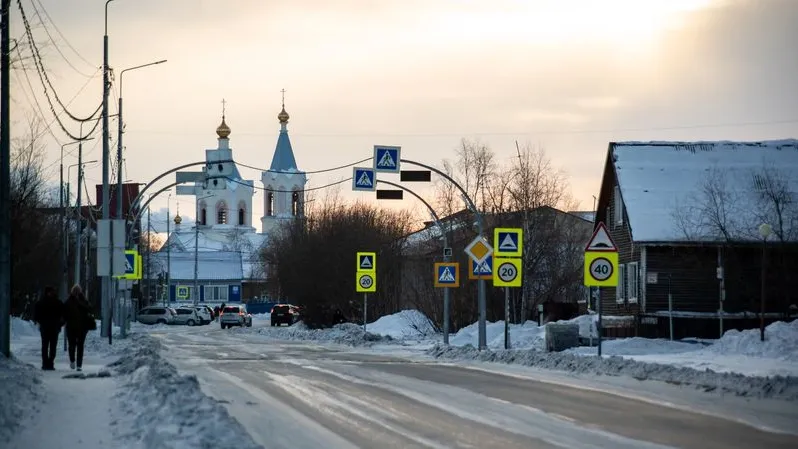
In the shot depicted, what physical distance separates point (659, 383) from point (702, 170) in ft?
105

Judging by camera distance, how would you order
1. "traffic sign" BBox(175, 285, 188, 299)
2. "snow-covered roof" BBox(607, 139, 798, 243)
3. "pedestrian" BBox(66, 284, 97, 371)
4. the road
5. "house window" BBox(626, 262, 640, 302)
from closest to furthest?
the road
"pedestrian" BBox(66, 284, 97, 371)
"snow-covered roof" BBox(607, 139, 798, 243)
"house window" BBox(626, 262, 640, 302)
"traffic sign" BBox(175, 285, 188, 299)

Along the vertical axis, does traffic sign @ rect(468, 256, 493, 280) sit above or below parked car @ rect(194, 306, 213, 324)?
above

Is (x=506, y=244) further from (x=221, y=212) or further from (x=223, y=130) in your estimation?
(x=221, y=212)

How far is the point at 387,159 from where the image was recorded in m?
39.6

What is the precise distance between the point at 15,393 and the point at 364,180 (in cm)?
2314

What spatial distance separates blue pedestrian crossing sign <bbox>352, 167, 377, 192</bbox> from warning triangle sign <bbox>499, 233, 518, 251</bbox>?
748 centimetres

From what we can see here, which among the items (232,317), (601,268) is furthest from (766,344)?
(232,317)

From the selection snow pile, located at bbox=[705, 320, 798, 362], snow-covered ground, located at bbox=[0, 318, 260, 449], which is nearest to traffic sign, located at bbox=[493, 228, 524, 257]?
snow pile, located at bbox=[705, 320, 798, 362]

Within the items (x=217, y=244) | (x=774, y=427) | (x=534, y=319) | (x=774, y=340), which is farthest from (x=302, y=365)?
(x=217, y=244)

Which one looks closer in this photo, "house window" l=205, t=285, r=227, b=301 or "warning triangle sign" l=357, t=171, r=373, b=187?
"warning triangle sign" l=357, t=171, r=373, b=187

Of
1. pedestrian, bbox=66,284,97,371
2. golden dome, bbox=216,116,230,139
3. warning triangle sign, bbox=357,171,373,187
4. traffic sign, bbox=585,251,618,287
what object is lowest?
pedestrian, bbox=66,284,97,371

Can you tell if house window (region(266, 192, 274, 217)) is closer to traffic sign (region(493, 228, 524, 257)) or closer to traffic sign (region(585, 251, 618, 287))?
traffic sign (region(493, 228, 524, 257))

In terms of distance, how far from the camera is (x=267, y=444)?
12773 mm

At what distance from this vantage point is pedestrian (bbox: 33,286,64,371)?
2547cm
